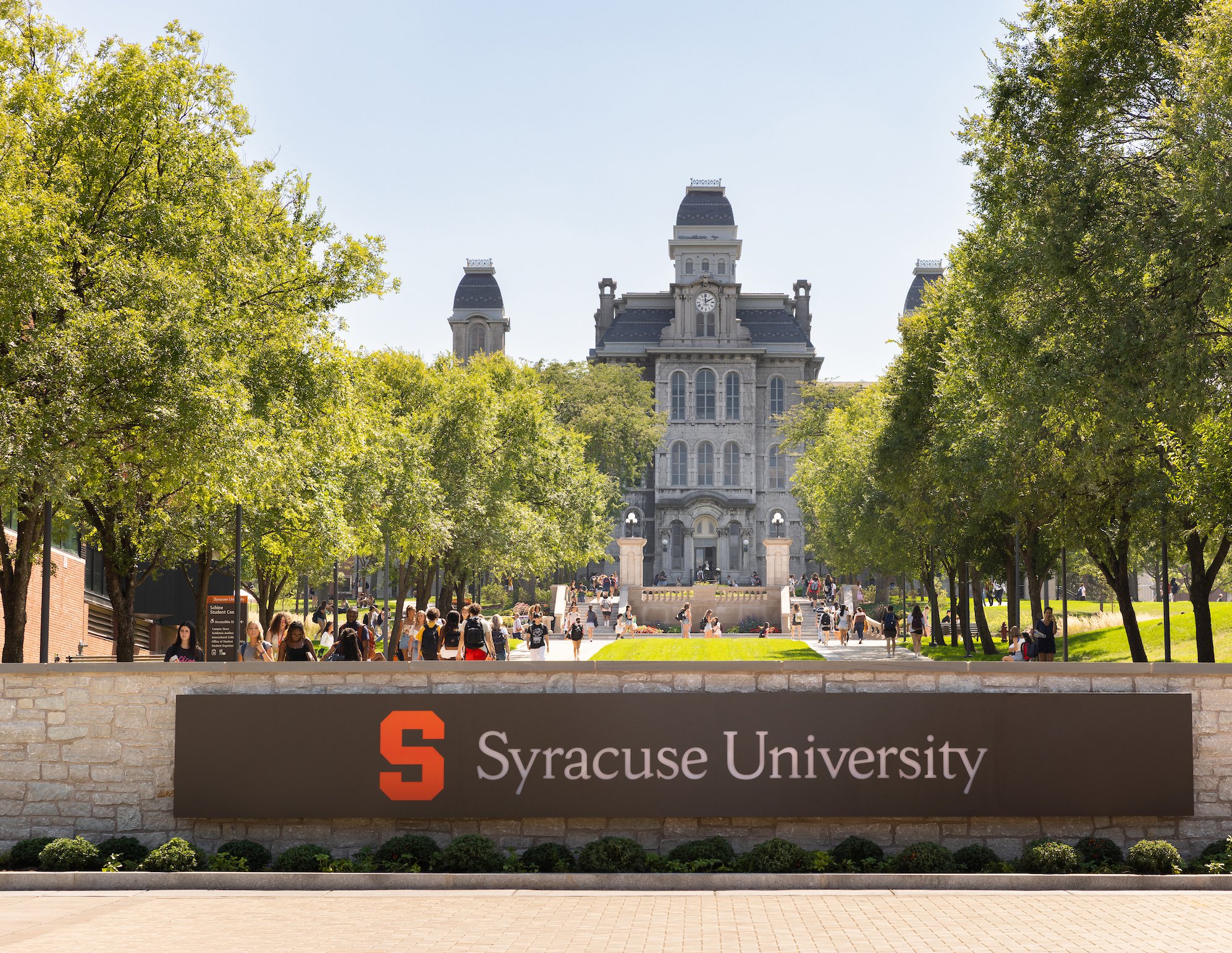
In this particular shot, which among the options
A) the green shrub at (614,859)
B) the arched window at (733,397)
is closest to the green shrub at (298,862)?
the green shrub at (614,859)

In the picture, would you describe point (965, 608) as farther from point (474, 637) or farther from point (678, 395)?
point (678, 395)

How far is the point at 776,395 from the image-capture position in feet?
296

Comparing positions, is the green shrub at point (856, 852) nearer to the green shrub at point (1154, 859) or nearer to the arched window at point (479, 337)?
the green shrub at point (1154, 859)

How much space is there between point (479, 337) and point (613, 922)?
297 feet

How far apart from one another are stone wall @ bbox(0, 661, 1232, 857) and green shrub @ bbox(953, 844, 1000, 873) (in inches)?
17.5

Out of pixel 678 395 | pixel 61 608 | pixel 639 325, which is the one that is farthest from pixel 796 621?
pixel 639 325

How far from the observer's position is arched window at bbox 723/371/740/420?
88375mm

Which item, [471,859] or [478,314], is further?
[478,314]

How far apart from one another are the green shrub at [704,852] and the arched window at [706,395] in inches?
3036

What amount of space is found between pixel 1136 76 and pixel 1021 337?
4.20m

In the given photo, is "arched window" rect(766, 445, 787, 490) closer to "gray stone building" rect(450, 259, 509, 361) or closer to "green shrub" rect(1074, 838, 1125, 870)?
"gray stone building" rect(450, 259, 509, 361)

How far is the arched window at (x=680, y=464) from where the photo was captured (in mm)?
87750

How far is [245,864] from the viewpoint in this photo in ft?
37.7

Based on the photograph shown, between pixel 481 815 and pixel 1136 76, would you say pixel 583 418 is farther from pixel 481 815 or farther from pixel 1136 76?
pixel 481 815
